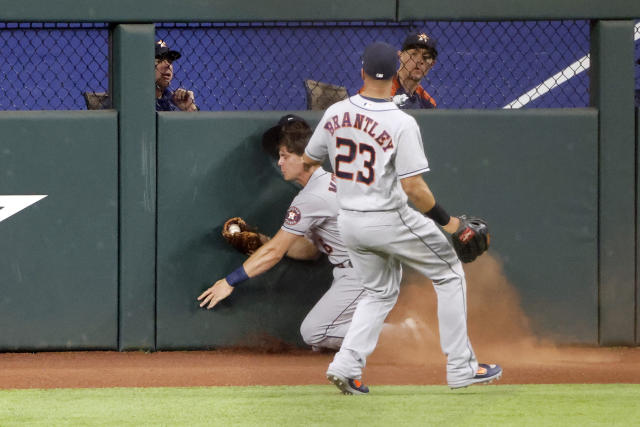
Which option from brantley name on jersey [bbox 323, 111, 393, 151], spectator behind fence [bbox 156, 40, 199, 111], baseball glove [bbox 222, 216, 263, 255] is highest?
spectator behind fence [bbox 156, 40, 199, 111]

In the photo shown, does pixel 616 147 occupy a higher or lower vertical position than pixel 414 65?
lower

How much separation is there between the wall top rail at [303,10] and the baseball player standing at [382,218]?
1.96m

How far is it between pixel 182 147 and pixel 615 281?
332 cm

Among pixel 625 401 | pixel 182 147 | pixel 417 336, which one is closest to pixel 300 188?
pixel 182 147

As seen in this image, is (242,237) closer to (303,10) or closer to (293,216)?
(293,216)

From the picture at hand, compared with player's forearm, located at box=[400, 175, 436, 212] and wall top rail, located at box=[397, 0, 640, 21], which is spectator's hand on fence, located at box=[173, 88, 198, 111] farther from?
player's forearm, located at box=[400, 175, 436, 212]

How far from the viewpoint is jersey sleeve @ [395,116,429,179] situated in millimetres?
5203

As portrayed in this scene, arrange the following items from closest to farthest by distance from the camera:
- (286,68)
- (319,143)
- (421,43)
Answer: (319,143)
(421,43)
(286,68)

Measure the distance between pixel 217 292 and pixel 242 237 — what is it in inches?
16.6

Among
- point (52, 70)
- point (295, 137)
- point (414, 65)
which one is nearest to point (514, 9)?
point (414, 65)

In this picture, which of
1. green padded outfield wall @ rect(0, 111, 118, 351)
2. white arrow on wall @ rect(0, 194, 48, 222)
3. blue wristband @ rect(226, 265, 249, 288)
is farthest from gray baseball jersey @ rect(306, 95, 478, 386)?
white arrow on wall @ rect(0, 194, 48, 222)

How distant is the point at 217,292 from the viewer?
6.98m

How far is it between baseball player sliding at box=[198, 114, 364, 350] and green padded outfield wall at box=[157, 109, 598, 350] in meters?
0.21

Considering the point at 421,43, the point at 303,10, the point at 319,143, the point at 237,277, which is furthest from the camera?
the point at 421,43
